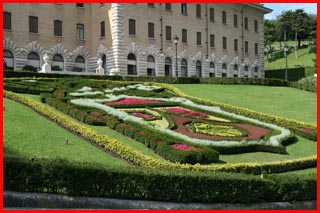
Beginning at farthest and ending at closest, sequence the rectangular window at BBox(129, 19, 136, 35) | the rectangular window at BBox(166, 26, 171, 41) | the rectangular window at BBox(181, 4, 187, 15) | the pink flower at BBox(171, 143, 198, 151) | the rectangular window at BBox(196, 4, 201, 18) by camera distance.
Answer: the rectangular window at BBox(196, 4, 201, 18) < the rectangular window at BBox(181, 4, 187, 15) < the rectangular window at BBox(166, 26, 171, 41) < the rectangular window at BBox(129, 19, 136, 35) < the pink flower at BBox(171, 143, 198, 151)

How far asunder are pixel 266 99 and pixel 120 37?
18.7 meters

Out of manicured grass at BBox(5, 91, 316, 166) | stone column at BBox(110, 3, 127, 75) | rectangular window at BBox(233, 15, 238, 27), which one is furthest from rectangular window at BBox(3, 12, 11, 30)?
rectangular window at BBox(233, 15, 238, 27)

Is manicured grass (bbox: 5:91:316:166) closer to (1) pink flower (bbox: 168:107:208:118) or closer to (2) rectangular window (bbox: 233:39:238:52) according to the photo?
(1) pink flower (bbox: 168:107:208:118)

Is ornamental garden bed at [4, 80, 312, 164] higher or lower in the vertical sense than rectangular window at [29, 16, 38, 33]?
lower

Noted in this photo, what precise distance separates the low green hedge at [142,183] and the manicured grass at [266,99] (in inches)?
503

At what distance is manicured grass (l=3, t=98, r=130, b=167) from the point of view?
38.6 feet

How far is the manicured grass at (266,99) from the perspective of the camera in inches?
930

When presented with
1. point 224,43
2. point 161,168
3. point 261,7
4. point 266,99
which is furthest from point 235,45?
point 161,168

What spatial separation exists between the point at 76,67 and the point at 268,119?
27.5 metres

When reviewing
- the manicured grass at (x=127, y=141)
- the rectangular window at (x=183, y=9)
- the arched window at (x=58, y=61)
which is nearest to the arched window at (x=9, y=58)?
the arched window at (x=58, y=61)

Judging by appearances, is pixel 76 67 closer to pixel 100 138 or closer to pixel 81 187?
pixel 100 138

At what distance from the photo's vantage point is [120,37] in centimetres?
4122

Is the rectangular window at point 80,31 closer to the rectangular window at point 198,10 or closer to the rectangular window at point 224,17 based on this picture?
the rectangular window at point 198,10

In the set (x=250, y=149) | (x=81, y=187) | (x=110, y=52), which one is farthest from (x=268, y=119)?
(x=110, y=52)
